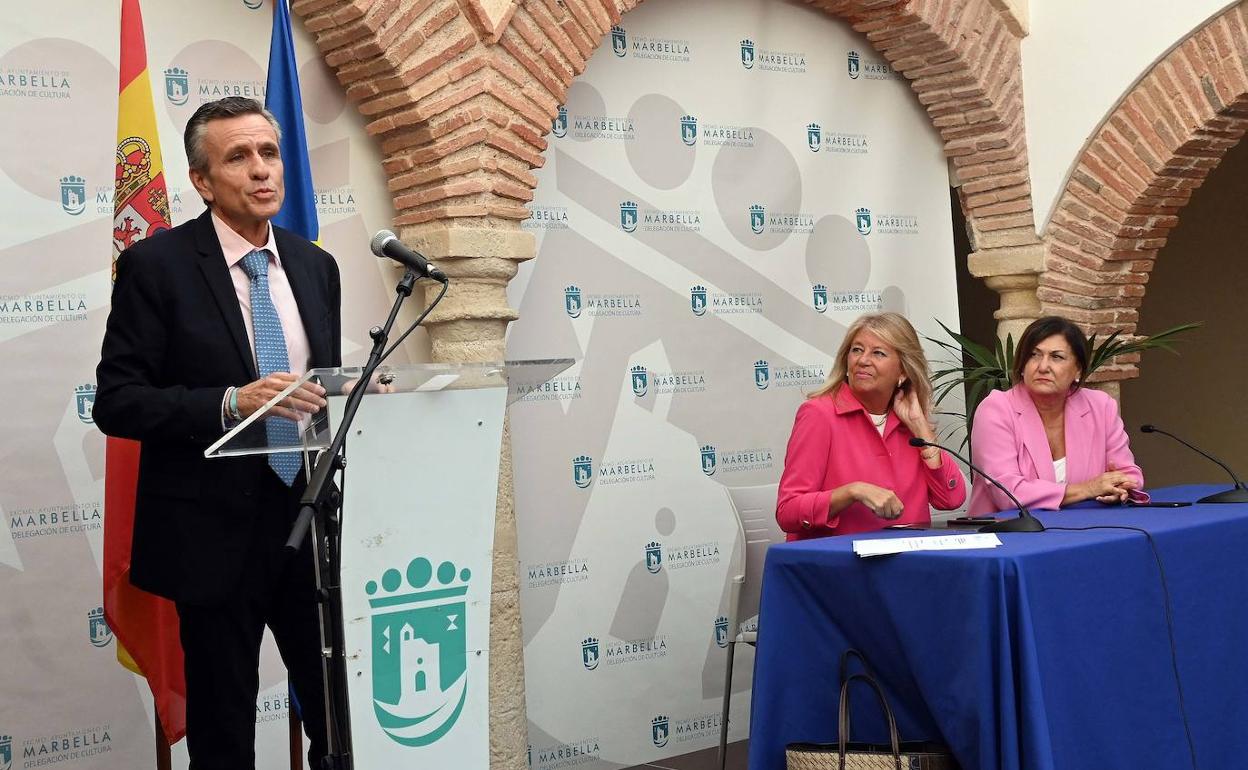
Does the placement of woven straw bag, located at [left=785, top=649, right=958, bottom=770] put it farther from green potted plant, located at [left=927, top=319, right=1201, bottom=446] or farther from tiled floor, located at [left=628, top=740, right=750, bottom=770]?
green potted plant, located at [left=927, top=319, right=1201, bottom=446]

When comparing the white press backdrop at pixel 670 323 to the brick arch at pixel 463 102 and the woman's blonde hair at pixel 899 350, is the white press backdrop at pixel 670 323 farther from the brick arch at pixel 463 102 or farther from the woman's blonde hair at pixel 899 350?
the woman's blonde hair at pixel 899 350

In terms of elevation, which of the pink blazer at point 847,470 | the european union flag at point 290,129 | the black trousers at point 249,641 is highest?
the european union flag at point 290,129

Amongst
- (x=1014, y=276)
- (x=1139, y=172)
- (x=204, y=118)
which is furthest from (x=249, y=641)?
(x=1139, y=172)

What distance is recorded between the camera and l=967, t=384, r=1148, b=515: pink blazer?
3.81m

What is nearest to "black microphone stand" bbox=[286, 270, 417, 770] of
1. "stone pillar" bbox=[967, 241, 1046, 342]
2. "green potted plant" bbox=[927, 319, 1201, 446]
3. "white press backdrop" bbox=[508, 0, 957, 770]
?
"white press backdrop" bbox=[508, 0, 957, 770]

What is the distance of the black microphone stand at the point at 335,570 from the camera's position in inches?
80.4

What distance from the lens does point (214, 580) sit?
7.93 ft

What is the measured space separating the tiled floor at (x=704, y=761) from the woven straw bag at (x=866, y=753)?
1.99m

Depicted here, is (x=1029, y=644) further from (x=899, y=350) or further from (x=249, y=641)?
(x=249, y=641)

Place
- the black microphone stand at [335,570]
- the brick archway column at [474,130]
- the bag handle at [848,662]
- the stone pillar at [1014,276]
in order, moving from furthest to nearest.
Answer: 1. the stone pillar at [1014,276]
2. the brick archway column at [474,130]
3. the bag handle at [848,662]
4. the black microphone stand at [335,570]

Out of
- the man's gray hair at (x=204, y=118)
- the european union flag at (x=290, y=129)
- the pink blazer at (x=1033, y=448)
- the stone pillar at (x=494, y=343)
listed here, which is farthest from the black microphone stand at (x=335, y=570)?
the pink blazer at (x=1033, y=448)

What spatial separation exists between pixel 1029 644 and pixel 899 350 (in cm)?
122

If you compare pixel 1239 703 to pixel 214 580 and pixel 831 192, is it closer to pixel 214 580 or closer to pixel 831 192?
pixel 214 580

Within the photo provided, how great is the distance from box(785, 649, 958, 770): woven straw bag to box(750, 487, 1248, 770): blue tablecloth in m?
0.05
